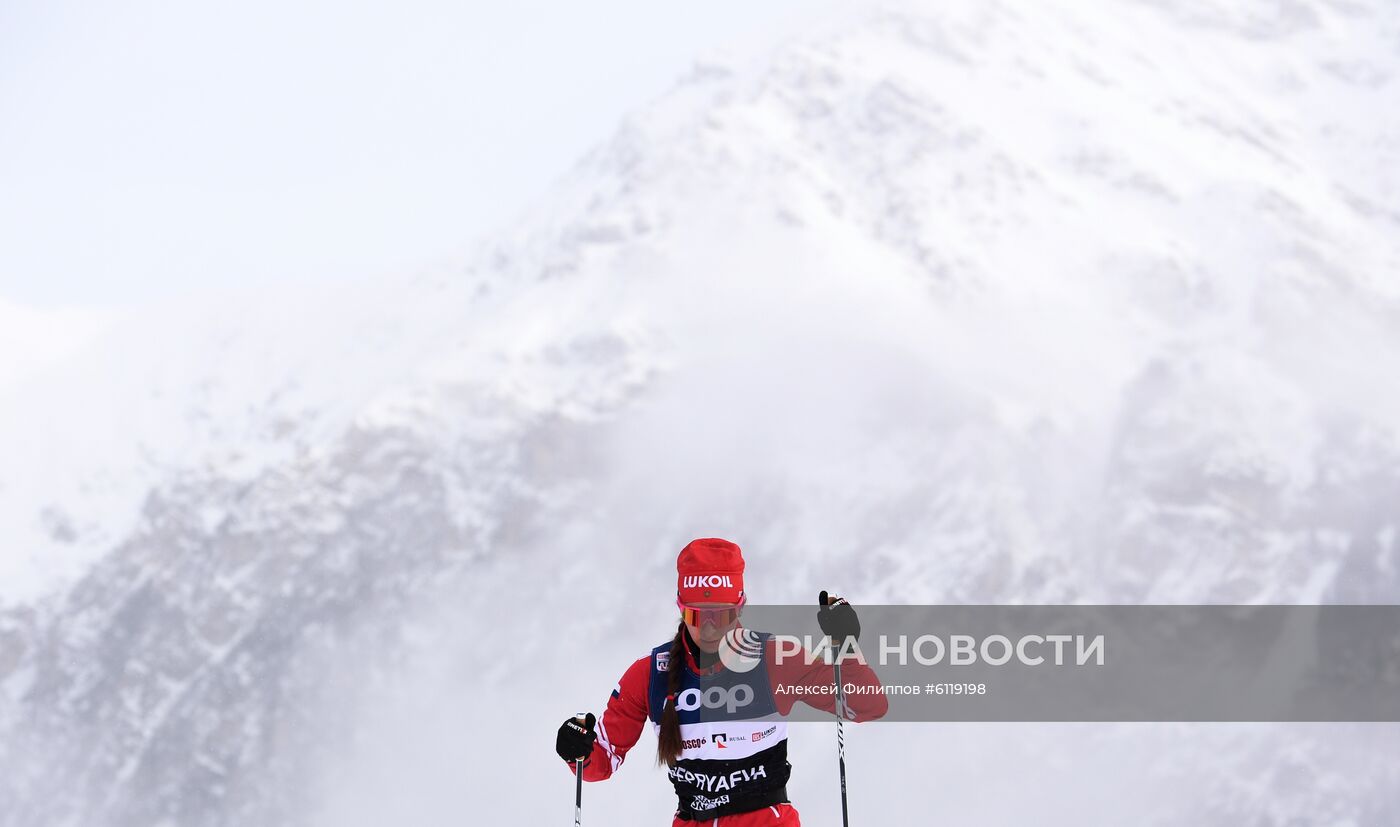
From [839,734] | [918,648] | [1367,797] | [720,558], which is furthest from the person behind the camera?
[1367,797]

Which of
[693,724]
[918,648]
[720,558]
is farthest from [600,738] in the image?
[918,648]

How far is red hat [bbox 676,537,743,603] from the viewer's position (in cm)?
921

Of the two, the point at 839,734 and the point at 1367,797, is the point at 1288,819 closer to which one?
the point at 1367,797

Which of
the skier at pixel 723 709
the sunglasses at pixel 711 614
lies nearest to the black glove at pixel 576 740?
the skier at pixel 723 709

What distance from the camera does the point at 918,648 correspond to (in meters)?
18.3

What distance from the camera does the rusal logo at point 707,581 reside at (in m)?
9.22

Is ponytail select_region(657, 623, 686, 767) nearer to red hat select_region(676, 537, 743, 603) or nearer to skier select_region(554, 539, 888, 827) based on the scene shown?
skier select_region(554, 539, 888, 827)

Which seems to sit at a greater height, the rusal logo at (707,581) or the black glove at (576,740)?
the rusal logo at (707,581)

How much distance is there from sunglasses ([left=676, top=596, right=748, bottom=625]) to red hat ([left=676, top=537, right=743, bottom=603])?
0.07 meters

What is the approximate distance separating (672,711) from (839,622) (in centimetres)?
135

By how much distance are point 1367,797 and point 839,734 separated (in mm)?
215273

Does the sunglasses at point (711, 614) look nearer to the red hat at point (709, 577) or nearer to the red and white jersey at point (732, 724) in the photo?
the red hat at point (709, 577)

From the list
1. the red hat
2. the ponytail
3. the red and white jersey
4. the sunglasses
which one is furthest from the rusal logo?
the red and white jersey

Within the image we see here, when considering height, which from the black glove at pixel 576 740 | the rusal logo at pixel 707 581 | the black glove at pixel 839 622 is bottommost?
the black glove at pixel 576 740
